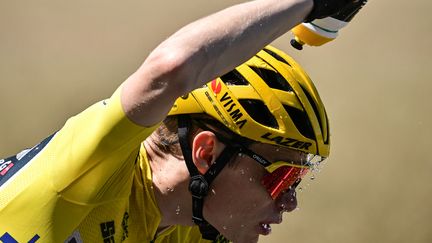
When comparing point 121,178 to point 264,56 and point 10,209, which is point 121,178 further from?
point 264,56

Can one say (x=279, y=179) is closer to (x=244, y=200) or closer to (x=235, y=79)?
(x=244, y=200)

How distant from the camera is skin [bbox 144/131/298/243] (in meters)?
1.96

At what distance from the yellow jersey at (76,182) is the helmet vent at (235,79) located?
0.42 m

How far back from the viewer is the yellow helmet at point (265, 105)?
6.36 feet

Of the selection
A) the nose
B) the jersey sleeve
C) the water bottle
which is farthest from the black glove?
the nose

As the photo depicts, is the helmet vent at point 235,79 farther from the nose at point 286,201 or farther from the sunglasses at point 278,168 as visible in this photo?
the nose at point 286,201

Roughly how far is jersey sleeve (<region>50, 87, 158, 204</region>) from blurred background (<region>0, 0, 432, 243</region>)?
3.53m

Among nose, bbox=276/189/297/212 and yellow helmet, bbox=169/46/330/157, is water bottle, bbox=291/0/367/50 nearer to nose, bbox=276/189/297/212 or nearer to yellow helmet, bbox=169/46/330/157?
yellow helmet, bbox=169/46/330/157

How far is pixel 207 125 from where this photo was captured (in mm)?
1968

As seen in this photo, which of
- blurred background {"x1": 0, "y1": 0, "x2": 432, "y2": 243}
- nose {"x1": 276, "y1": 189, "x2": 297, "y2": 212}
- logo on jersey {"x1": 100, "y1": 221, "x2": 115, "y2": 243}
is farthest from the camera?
blurred background {"x1": 0, "y1": 0, "x2": 432, "y2": 243}

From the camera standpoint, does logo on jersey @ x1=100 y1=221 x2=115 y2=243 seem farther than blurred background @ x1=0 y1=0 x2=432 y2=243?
No

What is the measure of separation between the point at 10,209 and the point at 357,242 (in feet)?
12.7

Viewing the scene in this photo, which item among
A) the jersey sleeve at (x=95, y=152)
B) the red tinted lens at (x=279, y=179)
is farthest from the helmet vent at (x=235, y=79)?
the jersey sleeve at (x=95, y=152)

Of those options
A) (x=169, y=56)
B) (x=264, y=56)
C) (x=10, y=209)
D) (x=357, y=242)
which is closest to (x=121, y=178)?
(x=10, y=209)
